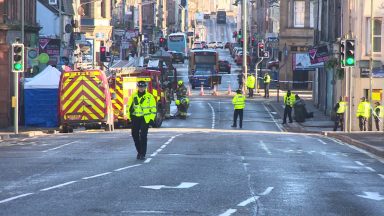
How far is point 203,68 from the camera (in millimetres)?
86875

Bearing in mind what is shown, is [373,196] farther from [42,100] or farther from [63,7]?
[63,7]

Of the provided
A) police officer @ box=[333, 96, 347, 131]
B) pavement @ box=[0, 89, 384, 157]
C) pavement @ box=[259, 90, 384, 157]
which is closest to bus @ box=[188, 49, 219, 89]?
pavement @ box=[0, 89, 384, 157]

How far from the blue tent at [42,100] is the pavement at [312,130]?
995 mm

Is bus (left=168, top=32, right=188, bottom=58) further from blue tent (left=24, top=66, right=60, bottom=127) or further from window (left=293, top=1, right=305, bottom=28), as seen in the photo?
blue tent (left=24, top=66, right=60, bottom=127)

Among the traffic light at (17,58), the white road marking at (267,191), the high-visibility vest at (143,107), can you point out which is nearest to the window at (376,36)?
the traffic light at (17,58)

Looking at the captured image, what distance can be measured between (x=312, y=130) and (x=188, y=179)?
30.0 m

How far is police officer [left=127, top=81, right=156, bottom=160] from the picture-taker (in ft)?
69.9

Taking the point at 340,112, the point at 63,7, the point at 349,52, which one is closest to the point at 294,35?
the point at 63,7

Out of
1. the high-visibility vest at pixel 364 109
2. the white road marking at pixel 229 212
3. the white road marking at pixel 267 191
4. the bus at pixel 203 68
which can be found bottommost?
the white road marking at pixel 267 191

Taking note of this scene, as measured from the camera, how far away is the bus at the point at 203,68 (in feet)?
276

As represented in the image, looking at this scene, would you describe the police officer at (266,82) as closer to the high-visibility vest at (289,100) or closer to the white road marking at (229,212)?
the high-visibility vest at (289,100)

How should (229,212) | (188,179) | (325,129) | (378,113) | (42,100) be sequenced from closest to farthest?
(229,212), (188,179), (42,100), (378,113), (325,129)

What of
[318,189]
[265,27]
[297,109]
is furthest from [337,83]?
[265,27]

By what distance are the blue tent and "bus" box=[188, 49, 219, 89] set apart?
40.0 meters
